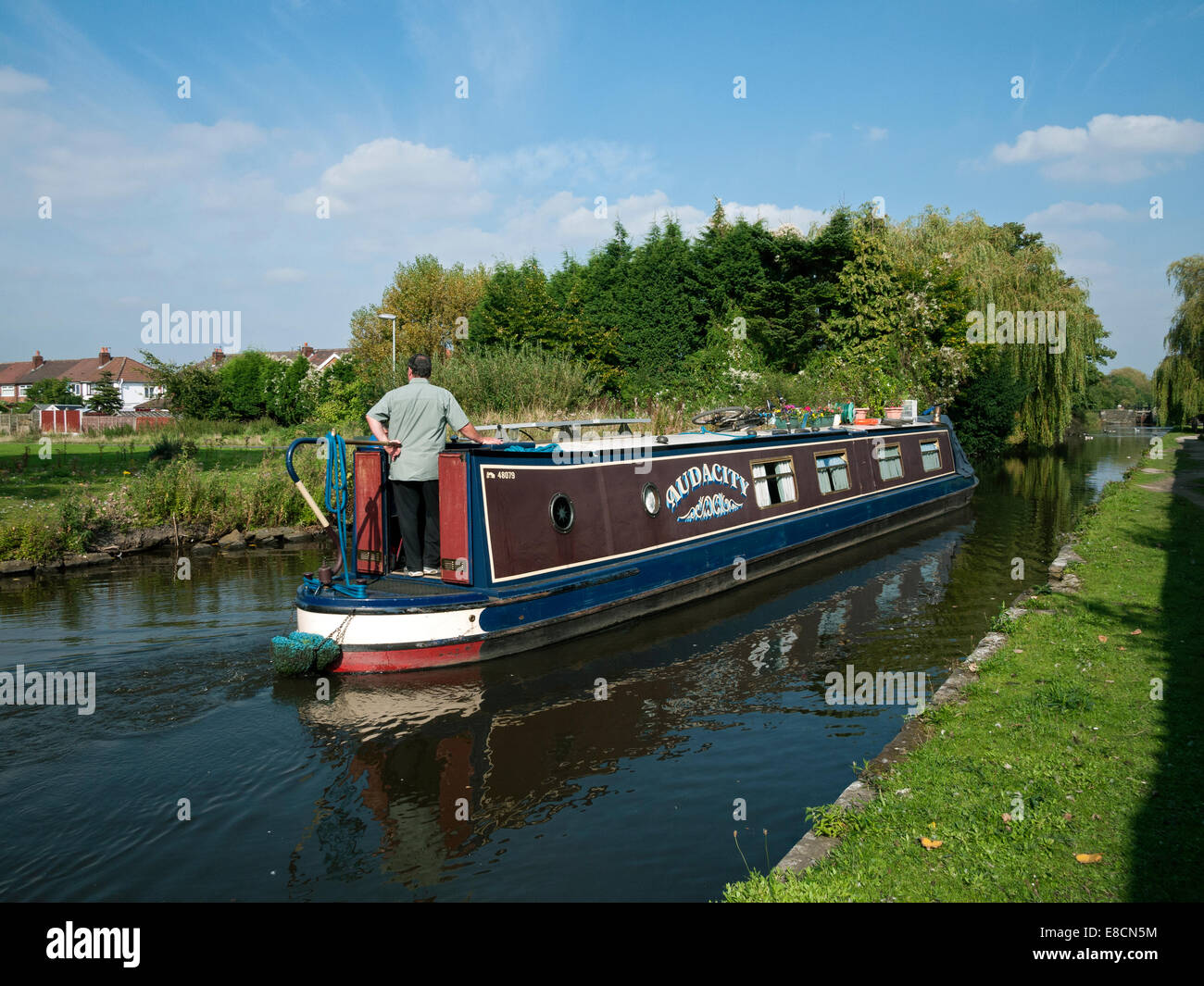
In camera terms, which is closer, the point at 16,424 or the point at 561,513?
the point at 561,513

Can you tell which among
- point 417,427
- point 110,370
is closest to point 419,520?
point 417,427

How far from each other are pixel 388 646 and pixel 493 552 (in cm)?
Result: 127

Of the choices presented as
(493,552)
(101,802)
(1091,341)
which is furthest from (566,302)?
(101,802)

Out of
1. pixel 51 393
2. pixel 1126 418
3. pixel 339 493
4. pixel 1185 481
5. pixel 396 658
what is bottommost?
pixel 396 658

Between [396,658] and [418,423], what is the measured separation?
83.3 inches

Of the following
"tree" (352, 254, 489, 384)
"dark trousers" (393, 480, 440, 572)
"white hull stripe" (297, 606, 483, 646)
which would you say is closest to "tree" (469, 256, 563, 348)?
"tree" (352, 254, 489, 384)

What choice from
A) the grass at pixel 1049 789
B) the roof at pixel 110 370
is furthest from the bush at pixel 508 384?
the roof at pixel 110 370

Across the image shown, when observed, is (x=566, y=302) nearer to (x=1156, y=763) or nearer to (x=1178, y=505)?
(x=1178, y=505)

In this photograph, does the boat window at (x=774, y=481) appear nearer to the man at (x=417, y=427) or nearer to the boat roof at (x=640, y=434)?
the boat roof at (x=640, y=434)

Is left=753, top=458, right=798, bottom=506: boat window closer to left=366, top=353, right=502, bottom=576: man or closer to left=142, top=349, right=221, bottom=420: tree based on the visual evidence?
left=366, top=353, right=502, bottom=576: man

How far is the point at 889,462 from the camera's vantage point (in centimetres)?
1541

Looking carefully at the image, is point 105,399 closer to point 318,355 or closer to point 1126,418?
point 318,355

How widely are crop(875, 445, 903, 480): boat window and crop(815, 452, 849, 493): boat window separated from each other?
156cm

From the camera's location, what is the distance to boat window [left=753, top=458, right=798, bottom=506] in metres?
11.4
